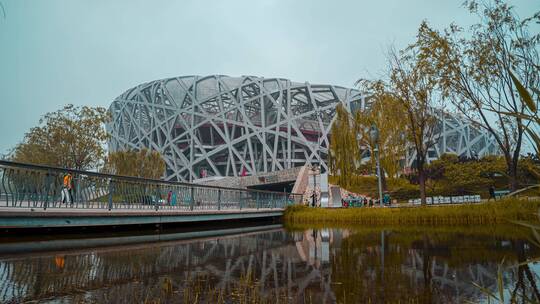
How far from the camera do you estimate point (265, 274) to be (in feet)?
16.7

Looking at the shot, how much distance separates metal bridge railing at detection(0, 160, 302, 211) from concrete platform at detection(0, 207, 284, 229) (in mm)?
293

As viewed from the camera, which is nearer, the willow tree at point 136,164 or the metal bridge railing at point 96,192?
the metal bridge railing at point 96,192

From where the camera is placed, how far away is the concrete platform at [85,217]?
28.2 ft

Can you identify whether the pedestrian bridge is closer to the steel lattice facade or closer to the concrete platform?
the concrete platform

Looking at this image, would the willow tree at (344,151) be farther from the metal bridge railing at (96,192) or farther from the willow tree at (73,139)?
the willow tree at (73,139)

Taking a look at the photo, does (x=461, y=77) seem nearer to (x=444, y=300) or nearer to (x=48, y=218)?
(x=444, y=300)

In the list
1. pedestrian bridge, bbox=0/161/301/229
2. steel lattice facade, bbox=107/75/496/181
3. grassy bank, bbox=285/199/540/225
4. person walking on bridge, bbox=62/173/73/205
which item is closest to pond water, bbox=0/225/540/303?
pedestrian bridge, bbox=0/161/301/229

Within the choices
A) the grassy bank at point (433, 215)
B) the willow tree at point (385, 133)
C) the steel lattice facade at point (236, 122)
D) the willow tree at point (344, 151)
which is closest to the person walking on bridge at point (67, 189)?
the grassy bank at point (433, 215)

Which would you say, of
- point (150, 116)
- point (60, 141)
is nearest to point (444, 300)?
point (60, 141)

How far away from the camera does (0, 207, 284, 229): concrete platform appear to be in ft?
28.2

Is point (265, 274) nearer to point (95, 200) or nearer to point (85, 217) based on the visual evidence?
point (85, 217)

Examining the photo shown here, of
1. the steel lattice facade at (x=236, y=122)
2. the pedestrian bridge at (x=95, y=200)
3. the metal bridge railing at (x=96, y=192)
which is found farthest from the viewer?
the steel lattice facade at (x=236, y=122)

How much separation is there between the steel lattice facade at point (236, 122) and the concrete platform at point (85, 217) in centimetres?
3400

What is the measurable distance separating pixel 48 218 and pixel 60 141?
17066mm
